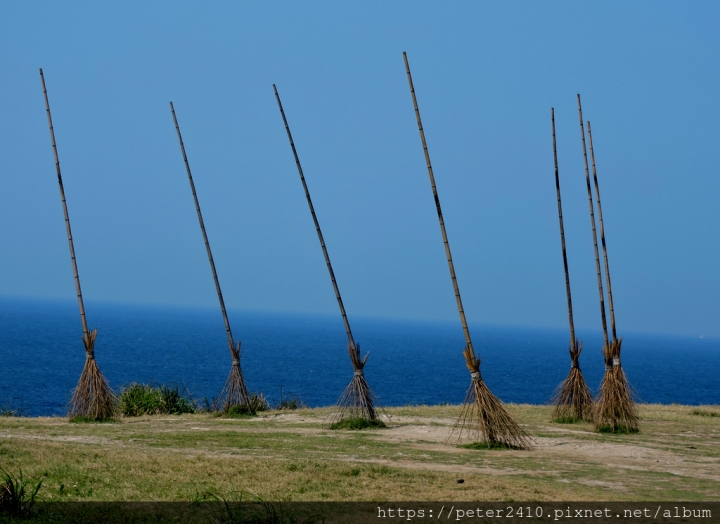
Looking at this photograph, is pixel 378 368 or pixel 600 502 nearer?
pixel 600 502

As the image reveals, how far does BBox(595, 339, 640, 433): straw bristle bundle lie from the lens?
16.7m

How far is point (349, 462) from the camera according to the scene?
491 inches

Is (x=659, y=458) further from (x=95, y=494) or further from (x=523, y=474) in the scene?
(x=95, y=494)

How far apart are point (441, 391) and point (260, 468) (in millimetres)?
40783

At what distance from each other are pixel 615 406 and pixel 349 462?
683cm

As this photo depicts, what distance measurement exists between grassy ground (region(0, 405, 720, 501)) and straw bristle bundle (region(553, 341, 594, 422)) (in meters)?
0.71

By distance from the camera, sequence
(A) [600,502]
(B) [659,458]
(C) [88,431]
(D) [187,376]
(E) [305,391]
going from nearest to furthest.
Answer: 1. (A) [600,502]
2. (B) [659,458]
3. (C) [88,431]
4. (E) [305,391]
5. (D) [187,376]

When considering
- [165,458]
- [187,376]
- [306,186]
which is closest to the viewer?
[165,458]

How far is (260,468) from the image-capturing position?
449 inches

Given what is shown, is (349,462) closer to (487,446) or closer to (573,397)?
(487,446)

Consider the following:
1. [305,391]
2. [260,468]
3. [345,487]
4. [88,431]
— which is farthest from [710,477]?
[305,391]

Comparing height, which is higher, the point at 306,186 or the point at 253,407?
the point at 306,186

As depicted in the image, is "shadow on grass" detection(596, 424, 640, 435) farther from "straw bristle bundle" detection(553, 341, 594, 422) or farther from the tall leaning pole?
"straw bristle bundle" detection(553, 341, 594, 422)

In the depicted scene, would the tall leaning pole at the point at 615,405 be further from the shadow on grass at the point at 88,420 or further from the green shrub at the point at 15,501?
the green shrub at the point at 15,501
